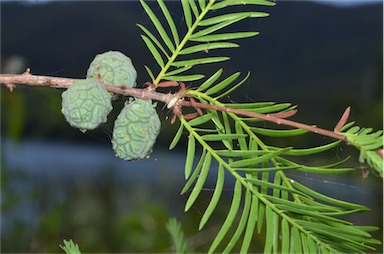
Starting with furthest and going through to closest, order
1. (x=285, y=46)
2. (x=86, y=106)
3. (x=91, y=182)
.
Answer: (x=285, y=46) < (x=91, y=182) < (x=86, y=106)

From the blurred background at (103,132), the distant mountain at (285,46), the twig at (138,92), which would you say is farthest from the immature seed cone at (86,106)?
the distant mountain at (285,46)

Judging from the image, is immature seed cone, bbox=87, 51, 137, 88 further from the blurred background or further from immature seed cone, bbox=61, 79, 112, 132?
the blurred background

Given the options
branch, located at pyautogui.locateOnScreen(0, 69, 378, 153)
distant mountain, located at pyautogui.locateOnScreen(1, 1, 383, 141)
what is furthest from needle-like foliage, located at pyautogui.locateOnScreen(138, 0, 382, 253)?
distant mountain, located at pyautogui.locateOnScreen(1, 1, 383, 141)

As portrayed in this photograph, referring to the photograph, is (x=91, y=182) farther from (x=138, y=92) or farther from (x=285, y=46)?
(x=138, y=92)

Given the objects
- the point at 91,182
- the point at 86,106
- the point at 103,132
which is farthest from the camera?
the point at 91,182

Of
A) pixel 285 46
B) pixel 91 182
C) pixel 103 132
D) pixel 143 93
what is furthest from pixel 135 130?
pixel 285 46

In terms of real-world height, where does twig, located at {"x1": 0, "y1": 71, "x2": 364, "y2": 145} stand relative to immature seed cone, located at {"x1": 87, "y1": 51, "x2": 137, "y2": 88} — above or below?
below
